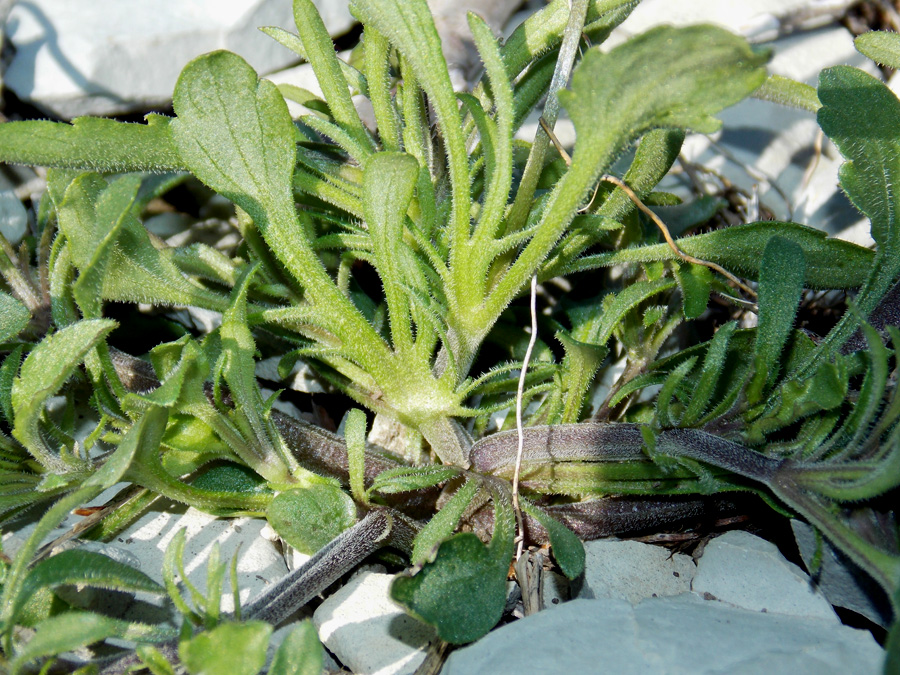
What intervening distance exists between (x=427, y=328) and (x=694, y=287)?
0.57m

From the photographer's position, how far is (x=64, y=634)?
3.59 feet

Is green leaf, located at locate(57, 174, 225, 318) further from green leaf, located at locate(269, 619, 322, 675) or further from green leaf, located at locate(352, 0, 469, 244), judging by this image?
green leaf, located at locate(269, 619, 322, 675)

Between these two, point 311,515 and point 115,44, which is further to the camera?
point 115,44

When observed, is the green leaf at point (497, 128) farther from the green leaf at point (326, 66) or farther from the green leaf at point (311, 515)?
the green leaf at point (311, 515)

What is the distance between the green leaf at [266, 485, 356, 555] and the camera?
4.54 ft

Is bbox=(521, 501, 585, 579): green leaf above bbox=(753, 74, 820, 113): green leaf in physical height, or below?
below

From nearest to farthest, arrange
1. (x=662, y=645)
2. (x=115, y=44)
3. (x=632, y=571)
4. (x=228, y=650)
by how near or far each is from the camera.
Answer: (x=228, y=650) < (x=662, y=645) < (x=632, y=571) < (x=115, y=44)

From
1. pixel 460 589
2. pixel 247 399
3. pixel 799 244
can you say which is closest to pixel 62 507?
pixel 247 399

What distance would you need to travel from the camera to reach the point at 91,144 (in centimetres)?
141

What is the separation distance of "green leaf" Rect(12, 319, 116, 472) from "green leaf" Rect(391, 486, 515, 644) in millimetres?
620

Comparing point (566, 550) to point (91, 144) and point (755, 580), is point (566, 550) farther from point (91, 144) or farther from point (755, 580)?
point (91, 144)

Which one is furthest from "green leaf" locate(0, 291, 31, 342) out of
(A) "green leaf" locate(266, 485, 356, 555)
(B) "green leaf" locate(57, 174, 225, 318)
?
(A) "green leaf" locate(266, 485, 356, 555)

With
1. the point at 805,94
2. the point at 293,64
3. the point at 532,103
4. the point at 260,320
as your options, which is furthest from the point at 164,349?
the point at 805,94

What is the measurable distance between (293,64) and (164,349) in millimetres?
1284
